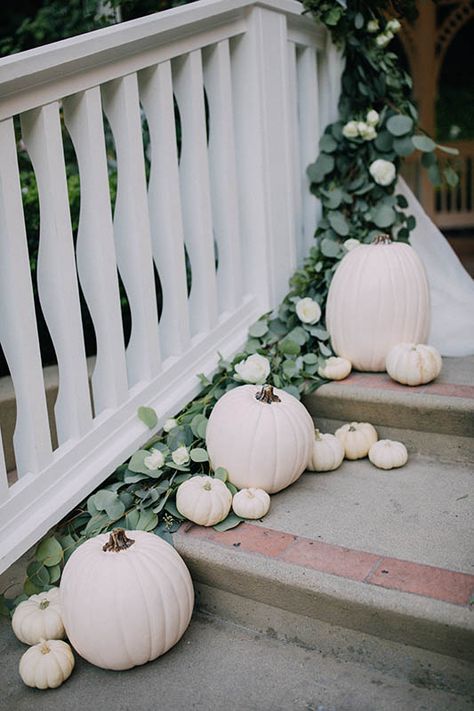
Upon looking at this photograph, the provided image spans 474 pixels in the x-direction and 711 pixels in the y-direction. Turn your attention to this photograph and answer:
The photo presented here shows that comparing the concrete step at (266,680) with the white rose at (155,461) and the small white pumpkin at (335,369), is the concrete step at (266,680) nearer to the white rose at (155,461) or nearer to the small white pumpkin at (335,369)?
the white rose at (155,461)

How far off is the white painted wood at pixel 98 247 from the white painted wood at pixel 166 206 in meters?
0.23

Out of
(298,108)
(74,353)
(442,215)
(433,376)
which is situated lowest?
(442,215)

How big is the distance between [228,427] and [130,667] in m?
0.63

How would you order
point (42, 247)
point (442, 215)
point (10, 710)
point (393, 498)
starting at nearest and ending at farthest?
point (10, 710)
point (42, 247)
point (393, 498)
point (442, 215)

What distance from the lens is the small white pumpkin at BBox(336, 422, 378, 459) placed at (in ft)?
7.40

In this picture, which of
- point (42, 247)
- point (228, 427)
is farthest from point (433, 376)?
point (42, 247)

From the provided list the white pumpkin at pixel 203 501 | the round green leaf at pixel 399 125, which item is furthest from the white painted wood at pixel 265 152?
the white pumpkin at pixel 203 501

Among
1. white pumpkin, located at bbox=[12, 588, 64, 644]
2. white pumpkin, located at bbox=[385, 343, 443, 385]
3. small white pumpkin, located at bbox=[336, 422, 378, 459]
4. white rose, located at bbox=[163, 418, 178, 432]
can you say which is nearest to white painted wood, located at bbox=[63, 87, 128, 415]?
white rose, located at bbox=[163, 418, 178, 432]

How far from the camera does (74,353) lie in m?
1.99

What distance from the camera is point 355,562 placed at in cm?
175

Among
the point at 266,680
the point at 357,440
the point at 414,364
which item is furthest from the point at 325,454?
the point at 266,680

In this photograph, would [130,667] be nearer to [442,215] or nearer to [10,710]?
[10,710]

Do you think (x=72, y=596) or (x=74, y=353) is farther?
(x=74, y=353)

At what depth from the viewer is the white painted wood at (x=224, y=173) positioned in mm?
2367
